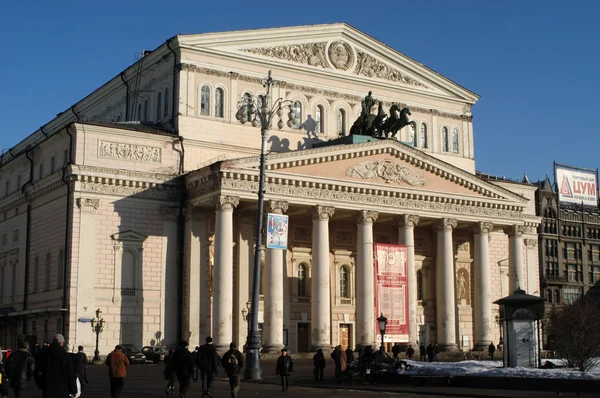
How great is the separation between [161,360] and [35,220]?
1352 centimetres

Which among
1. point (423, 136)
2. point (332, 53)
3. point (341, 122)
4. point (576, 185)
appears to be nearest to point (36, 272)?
point (341, 122)

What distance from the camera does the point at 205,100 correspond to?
5278 cm

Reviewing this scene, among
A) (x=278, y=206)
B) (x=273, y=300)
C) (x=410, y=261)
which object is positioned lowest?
(x=273, y=300)

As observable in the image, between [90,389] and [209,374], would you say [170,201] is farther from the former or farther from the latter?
[209,374]

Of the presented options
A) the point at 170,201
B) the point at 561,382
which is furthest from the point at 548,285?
the point at 561,382

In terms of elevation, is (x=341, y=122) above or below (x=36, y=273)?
above

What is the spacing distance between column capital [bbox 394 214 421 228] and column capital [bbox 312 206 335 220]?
5160 millimetres

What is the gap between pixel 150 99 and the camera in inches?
2205

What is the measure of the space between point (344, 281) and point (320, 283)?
719 centimetres

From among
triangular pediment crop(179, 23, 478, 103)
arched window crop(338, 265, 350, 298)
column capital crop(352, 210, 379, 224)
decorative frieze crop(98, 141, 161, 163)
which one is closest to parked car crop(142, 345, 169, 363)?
decorative frieze crop(98, 141, 161, 163)

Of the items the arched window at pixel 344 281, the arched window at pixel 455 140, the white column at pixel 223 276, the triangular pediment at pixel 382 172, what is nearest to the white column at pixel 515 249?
the triangular pediment at pixel 382 172

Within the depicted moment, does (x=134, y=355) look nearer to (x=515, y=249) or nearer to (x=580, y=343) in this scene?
(x=580, y=343)

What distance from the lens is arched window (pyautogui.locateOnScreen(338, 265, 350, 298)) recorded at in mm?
54656

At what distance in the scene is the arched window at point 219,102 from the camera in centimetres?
5306
